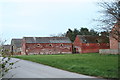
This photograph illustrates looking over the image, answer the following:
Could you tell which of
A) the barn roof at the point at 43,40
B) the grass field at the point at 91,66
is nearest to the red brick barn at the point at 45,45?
the barn roof at the point at 43,40

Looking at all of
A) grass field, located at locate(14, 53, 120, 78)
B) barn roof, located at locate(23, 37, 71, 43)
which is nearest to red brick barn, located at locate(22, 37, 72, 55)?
barn roof, located at locate(23, 37, 71, 43)

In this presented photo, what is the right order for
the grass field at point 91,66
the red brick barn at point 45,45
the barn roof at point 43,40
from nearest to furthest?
the grass field at point 91,66
the red brick barn at point 45,45
the barn roof at point 43,40

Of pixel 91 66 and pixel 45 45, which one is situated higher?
pixel 45 45

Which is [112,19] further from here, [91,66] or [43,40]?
[43,40]

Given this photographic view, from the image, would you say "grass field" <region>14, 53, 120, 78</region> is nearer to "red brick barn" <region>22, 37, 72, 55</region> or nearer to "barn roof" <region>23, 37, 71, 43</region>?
"red brick barn" <region>22, 37, 72, 55</region>

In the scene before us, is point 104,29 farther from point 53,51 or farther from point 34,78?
point 53,51

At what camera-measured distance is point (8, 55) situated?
5.76 m

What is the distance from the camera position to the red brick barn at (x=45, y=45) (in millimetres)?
69188

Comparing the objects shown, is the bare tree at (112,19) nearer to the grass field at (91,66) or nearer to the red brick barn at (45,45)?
the grass field at (91,66)

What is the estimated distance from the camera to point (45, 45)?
233ft

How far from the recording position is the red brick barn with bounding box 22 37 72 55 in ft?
227

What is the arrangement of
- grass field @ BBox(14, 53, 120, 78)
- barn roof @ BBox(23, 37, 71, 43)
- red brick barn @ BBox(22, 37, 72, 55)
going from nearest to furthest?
grass field @ BBox(14, 53, 120, 78) < red brick barn @ BBox(22, 37, 72, 55) < barn roof @ BBox(23, 37, 71, 43)

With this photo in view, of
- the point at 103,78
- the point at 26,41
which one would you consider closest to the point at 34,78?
the point at 103,78

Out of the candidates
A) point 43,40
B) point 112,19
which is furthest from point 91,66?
point 43,40
